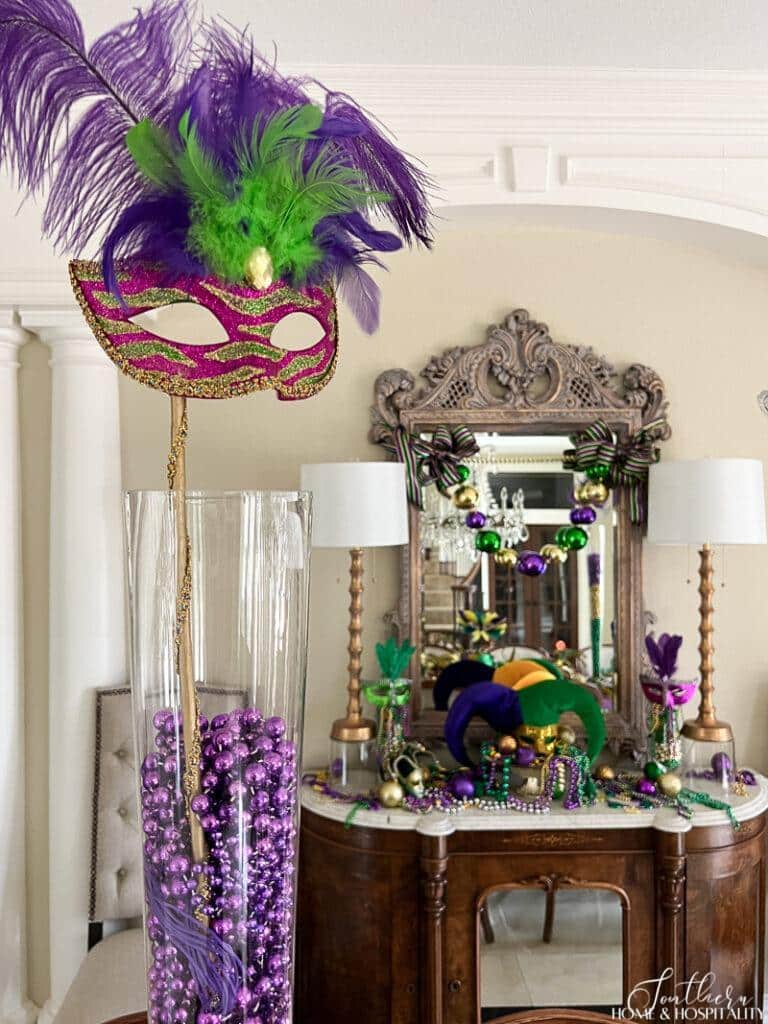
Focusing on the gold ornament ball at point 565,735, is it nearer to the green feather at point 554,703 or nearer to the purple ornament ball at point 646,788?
the green feather at point 554,703

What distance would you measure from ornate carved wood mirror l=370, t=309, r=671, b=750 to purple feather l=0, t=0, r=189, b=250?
6.11 ft

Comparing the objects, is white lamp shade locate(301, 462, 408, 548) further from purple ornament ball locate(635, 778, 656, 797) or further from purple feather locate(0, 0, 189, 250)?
purple feather locate(0, 0, 189, 250)

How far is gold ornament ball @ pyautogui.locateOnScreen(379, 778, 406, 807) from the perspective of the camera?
8.00ft

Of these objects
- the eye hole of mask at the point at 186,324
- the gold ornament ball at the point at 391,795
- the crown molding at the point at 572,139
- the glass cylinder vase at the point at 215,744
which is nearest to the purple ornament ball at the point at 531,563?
the gold ornament ball at the point at 391,795

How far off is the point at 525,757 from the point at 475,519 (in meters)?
0.81

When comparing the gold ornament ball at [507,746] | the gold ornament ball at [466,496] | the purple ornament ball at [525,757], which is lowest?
the purple ornament ball at [525,757]

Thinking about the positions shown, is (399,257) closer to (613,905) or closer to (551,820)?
(551,820)

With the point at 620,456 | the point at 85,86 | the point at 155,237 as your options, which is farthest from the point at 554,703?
the point at 85,86

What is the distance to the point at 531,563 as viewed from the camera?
2857 mm

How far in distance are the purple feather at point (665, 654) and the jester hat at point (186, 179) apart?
1.98m

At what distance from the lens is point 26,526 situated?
282cm

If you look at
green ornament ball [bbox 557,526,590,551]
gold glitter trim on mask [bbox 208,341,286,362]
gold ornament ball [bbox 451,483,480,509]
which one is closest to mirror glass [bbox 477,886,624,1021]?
green ornament ball [bbox 557,526,590,551]

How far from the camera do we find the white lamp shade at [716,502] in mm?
2486

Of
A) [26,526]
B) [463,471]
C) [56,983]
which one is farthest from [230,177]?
[56,983]
